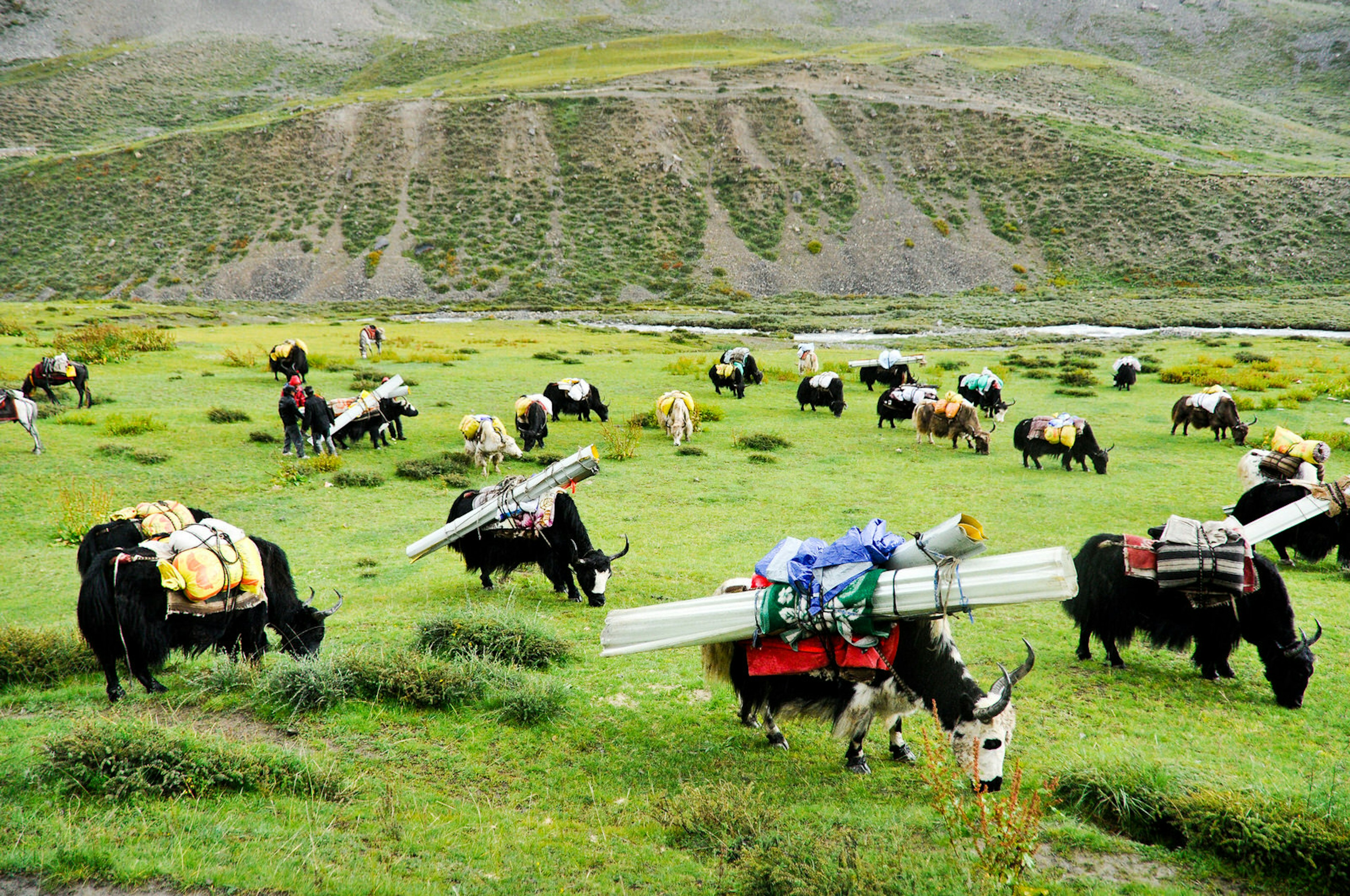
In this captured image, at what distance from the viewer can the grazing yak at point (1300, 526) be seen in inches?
380

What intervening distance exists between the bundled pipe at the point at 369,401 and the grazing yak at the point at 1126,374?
20.8 metres

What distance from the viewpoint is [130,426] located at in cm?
1557

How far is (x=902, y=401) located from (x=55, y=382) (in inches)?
784

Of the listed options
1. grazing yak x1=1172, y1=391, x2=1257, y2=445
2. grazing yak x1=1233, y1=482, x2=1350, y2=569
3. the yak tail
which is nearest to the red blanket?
the yak tail

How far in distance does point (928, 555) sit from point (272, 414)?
17.9m

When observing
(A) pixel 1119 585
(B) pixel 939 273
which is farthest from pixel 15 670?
(B) pixel 939 273

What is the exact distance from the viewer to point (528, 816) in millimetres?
4617

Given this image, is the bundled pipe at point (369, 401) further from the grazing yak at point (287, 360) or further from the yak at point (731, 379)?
the yak at point (731, 379)

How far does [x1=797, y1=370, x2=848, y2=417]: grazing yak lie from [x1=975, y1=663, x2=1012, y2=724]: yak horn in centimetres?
1643

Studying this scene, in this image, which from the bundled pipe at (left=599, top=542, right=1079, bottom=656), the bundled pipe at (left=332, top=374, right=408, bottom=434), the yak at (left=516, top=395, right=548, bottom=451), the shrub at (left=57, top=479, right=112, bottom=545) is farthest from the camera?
the yak at (left=516, top=395, right=548, bottom=451)

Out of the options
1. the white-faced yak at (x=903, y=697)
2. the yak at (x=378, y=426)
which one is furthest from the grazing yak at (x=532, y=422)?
the white-faced yak at (x=903, y=697)

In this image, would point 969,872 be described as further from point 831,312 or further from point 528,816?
point 831,312

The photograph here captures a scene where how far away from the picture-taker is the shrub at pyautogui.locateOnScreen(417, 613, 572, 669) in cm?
687

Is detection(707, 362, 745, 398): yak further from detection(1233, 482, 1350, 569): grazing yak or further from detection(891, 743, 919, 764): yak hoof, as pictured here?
detection(891, 743, 919, 764): yak hoof
